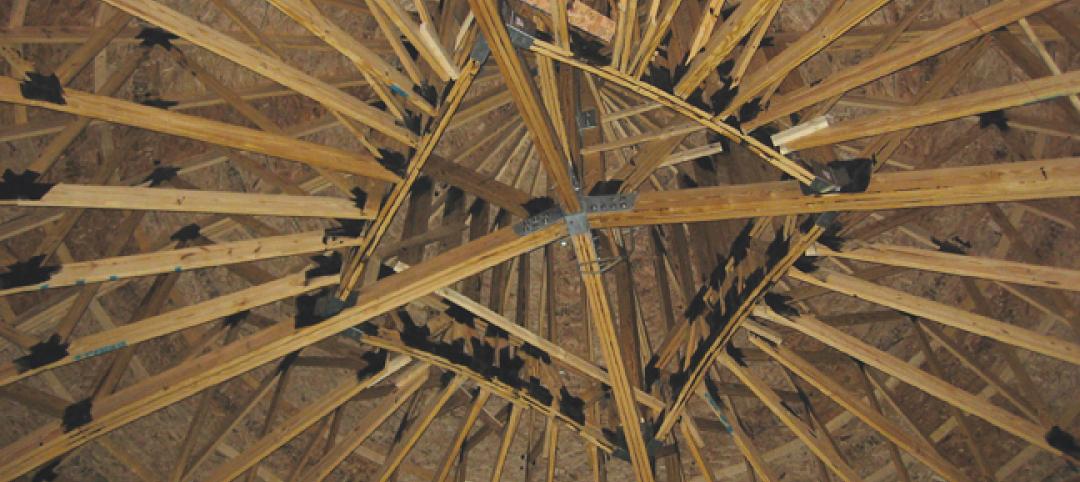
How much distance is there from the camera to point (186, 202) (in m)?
9.10

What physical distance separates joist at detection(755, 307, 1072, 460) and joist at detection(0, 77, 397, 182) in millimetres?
4406

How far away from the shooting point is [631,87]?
30.0 ft

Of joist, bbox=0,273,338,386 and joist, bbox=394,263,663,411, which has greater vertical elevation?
joist, bbox=0,273,338,386

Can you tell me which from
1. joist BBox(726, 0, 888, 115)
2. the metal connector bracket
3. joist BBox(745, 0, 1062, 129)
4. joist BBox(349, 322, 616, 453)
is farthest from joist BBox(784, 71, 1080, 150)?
joist BBox(349, 322, 616, 453)

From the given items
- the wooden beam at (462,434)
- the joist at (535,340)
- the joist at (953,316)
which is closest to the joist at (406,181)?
the joist at (535,340)

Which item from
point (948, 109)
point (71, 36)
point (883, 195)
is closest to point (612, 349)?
point (883, 195)

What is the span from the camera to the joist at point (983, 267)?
383 inches

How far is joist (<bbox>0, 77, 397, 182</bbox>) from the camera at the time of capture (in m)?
8.20

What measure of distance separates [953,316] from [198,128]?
261 inches

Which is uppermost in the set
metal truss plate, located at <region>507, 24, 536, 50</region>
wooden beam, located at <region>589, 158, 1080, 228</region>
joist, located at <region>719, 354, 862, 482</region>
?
metal truss plate, located at <region>507, 24, 536, 50</region>

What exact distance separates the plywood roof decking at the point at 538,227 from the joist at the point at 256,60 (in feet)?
0.09

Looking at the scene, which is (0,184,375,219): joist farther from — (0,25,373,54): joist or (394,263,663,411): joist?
(0,25,373,54): joist

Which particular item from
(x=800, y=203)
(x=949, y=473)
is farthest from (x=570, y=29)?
(x=949, y=473)

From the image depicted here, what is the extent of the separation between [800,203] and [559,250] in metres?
9.56
